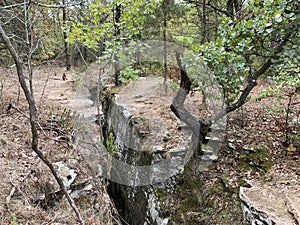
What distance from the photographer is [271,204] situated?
228 centimetres

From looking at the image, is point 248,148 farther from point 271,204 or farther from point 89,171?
point 89,171

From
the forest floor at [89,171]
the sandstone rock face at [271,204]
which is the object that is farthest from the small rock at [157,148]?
the sandstone rock face at [271,204]

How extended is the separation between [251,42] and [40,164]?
2895 millimetres

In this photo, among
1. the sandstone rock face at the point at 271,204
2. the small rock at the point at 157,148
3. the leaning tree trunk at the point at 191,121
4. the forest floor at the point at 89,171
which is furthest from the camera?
the small rock at the point at 157,148

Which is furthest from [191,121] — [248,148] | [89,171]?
[89,171]

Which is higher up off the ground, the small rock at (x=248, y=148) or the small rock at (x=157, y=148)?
the small rock at (x=248, y=148)

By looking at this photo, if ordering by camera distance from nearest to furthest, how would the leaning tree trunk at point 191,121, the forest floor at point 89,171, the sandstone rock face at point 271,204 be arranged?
the sandstone rock face at point 271,204
the forest floor at point 89,171
the leaning tree trunk at point 191,121

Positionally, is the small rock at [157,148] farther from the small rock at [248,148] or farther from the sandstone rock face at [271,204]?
the sandstone rock face at [271,204]

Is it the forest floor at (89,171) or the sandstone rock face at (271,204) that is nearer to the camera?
the sandstone rock face at (271,204)

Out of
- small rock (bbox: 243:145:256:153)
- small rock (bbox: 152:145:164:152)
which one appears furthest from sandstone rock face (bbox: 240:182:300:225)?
small rock (bbox: 152:145:164:152)

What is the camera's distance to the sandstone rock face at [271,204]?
2.07 meters

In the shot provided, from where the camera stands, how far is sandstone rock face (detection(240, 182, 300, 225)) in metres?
2.07

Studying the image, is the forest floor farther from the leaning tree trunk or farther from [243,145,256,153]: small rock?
the leaning tree trunk

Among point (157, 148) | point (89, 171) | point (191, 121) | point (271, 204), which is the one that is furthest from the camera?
point (157, 148)
